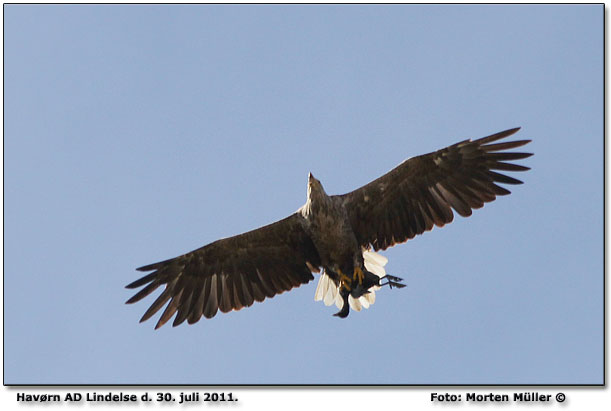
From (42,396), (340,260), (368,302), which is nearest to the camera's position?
(42,396)

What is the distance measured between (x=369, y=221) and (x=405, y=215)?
1.60 feet

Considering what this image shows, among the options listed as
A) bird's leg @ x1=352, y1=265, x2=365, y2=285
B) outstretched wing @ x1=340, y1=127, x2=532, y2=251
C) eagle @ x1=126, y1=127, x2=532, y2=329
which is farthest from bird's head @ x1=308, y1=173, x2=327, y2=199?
bird's leg @ x1=352, y1=265, x2=365, y2=285

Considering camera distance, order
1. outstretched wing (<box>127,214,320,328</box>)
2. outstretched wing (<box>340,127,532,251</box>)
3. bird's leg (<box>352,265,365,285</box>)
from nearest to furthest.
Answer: bird's leg (<box>352,265,365,285</box>)
outstretched wing (<box>340,127,532,251</box>)
outstretched wing (<box>127,214,320,328</box>)

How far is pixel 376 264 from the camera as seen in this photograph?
1131 cm

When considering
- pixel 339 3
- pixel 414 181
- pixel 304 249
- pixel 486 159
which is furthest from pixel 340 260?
pixel 339 3

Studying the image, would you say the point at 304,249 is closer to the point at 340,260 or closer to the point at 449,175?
the point at 340,260

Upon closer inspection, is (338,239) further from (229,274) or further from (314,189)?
(229,274)

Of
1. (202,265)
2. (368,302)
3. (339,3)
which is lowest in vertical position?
(368,302)

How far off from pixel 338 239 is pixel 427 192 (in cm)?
140

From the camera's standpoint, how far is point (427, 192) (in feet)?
36.7

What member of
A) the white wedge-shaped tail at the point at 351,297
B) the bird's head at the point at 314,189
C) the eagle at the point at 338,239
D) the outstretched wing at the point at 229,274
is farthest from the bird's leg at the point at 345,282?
the bird's head at the point at 314,189

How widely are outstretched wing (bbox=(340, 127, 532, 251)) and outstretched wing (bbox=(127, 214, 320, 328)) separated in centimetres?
91

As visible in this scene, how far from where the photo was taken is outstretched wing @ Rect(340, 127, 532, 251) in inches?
435

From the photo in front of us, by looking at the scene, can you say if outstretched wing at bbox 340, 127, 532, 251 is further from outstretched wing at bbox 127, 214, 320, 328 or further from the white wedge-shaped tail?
outstretched wing at bbox 127, 214, 320, 328
